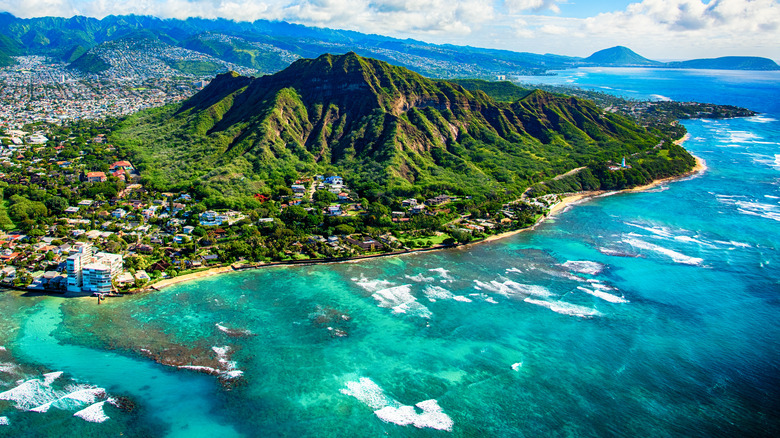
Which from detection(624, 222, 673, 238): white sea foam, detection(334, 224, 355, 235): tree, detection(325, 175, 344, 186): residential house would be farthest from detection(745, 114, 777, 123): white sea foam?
detection(334, 224, 355, 235): tree

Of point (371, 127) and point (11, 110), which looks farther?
point (11, 110)

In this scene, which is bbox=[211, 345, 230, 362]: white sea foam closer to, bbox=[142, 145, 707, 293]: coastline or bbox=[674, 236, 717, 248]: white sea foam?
bbox=[142, 145, 707, 293]: coastline

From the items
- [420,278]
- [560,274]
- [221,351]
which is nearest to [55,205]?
[221,351]

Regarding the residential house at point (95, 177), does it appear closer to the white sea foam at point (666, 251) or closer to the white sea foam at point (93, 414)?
the white sea foam at point (93, 414)

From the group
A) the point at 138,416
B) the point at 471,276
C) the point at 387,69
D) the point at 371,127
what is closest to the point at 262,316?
the point at 138,416

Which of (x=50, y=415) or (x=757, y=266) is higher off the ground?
(x=757, y=266)

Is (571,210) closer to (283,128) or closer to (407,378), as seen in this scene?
(407,378)
